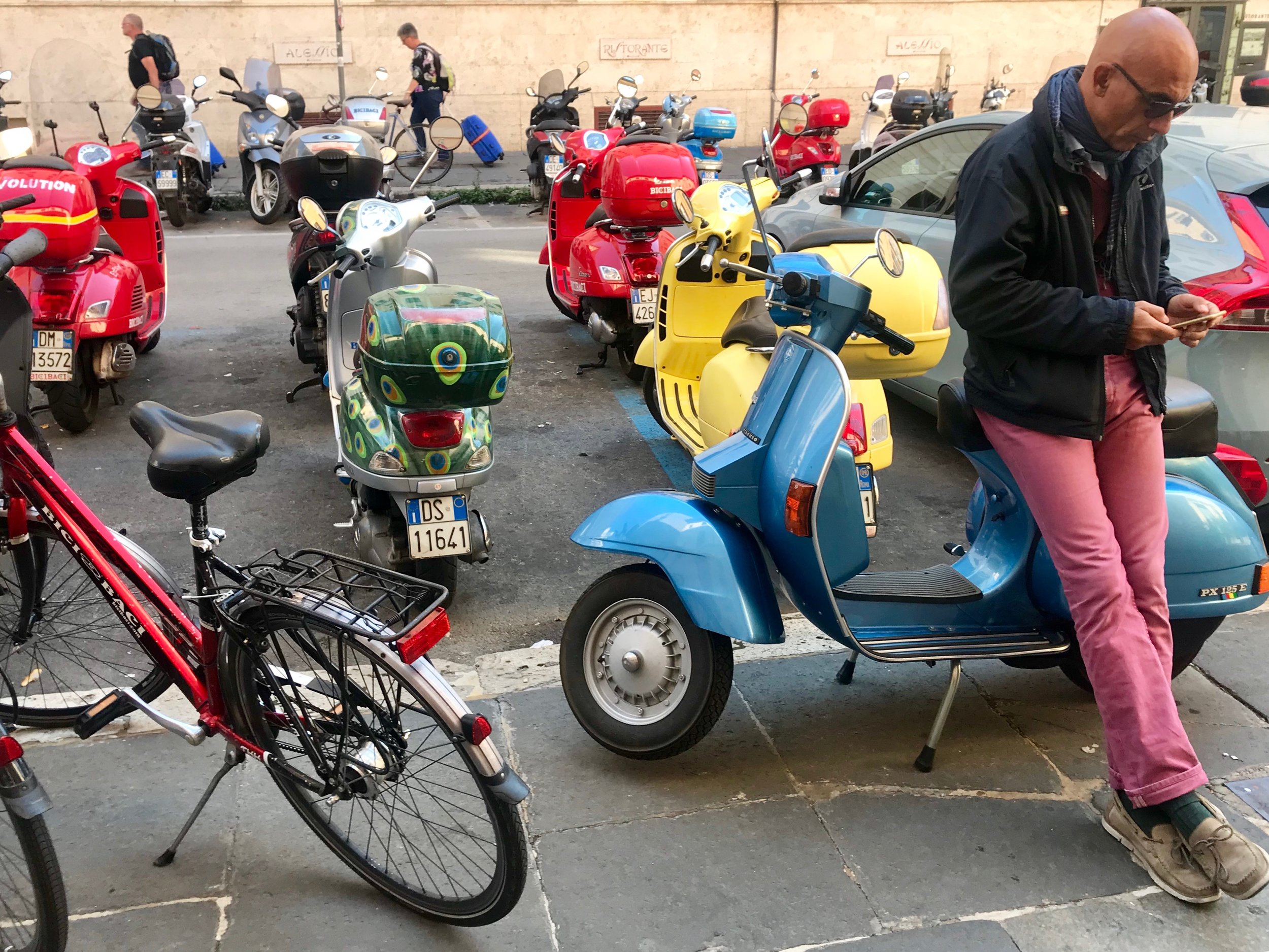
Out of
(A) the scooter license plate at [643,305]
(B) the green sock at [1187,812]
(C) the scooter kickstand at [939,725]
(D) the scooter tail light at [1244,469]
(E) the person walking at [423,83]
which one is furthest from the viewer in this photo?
(E) the person walking at [423,83]

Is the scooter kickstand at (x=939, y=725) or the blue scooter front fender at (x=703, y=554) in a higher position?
the blue scooter front fender at (x=703, y=554)

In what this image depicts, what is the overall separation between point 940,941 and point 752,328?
2.45 metres

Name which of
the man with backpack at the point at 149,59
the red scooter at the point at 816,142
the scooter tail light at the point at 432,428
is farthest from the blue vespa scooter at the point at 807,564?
the man with backpack at the point at 149,59

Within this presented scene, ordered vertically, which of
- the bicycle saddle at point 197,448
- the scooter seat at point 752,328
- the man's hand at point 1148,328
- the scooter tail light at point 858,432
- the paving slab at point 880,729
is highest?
the man's hand at point 1148,328

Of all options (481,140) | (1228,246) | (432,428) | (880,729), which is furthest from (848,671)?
(481,140)

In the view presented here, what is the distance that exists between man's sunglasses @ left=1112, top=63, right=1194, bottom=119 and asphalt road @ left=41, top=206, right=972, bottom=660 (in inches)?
88.3

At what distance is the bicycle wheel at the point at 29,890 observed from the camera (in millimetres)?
2225

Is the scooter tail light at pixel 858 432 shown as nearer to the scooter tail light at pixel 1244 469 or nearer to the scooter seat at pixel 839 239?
the scooter seat at pixel 839 239

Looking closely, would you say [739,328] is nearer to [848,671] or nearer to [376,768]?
[848,671]

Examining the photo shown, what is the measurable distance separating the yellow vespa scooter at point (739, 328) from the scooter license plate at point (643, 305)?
2.86ft

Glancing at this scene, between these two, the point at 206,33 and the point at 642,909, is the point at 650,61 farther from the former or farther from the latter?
the point at 642,909

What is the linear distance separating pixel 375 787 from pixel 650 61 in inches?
709

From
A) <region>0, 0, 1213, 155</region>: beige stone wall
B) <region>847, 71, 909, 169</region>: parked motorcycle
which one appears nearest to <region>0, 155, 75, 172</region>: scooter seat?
<region>847, 71, 909, 169</region>: parked motorcycle

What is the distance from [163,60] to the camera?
14.2 m
